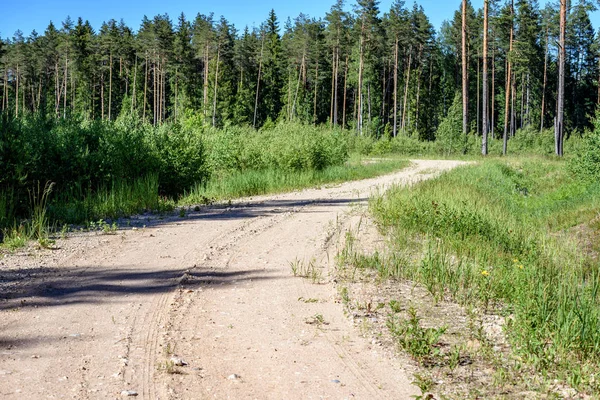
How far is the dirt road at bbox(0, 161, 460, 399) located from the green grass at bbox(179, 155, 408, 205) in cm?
704

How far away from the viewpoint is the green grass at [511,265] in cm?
501

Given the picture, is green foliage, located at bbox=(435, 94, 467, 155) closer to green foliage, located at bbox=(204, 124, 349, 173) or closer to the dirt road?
green foliage, located at bbox=(204, 124, 349, 173)

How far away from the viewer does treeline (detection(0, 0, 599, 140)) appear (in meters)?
73.2

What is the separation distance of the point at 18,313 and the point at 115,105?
8767 cm

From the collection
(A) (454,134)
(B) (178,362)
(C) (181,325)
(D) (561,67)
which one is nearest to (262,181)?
(C) (181,325)

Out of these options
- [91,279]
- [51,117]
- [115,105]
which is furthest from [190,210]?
[115,105]

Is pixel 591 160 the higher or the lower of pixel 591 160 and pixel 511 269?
the higher

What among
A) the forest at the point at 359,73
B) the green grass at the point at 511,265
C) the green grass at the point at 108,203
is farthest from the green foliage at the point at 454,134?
the green grass at the point at 108,203

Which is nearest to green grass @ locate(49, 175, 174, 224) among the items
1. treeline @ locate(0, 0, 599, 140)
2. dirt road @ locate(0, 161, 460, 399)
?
dirt road @ locate(0, 161, 460, 399)

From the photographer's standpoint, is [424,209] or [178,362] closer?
[178,362]

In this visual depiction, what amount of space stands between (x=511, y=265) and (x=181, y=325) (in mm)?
4677

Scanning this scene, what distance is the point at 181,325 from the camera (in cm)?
560

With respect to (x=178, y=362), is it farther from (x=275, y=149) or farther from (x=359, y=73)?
(x=359, y=73)

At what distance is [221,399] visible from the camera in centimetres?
408
